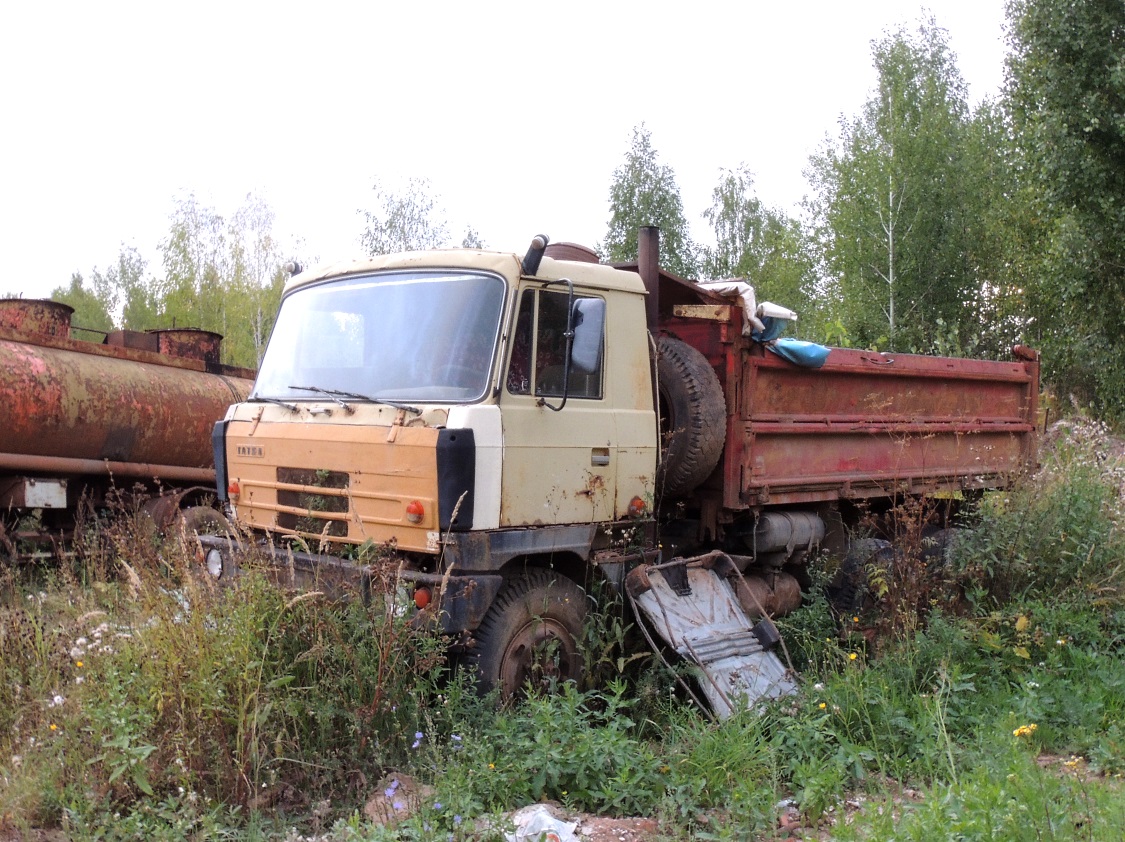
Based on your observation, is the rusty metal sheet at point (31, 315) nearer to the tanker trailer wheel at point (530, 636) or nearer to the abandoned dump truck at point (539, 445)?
the abandoned dump truck at point (539, 445)

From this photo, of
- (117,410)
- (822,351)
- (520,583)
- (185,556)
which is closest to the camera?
(185,556)

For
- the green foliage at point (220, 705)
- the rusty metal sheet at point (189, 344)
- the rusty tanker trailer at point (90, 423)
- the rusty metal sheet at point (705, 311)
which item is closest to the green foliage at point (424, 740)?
the green foliage at point (220, 705)

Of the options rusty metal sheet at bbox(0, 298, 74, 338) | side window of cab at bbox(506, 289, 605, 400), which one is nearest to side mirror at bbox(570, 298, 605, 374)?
side window of cab at bbox(506, 289, 605, 400)

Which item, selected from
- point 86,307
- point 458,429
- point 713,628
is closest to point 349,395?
point 458,429

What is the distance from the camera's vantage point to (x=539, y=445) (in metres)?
5.22

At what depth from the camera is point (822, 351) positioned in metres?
6.73

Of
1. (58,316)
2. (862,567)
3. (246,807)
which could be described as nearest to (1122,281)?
(862,567)

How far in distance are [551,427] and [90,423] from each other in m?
5.11

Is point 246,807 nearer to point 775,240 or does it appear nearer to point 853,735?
point 853,735

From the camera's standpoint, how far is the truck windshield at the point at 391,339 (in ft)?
16.7

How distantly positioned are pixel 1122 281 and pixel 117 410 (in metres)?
17.4

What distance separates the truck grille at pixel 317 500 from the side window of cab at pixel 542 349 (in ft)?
3.55

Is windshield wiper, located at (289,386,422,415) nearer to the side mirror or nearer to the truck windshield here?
the truck windshield

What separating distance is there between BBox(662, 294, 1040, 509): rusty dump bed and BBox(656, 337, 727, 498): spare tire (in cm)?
18
